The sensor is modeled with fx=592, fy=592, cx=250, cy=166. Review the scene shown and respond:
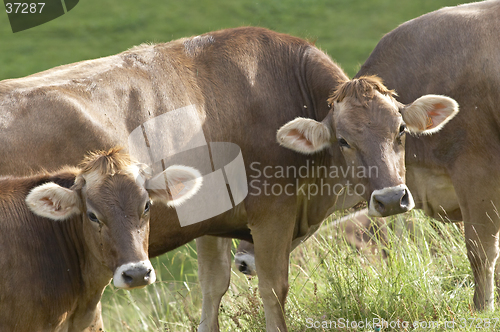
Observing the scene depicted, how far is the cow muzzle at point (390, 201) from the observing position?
459 cm

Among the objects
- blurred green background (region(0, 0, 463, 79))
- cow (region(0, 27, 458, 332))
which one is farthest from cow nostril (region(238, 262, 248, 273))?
blurred green background (region(0, 0, 463, 79))

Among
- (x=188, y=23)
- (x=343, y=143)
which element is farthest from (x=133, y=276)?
(x=188, y=23)

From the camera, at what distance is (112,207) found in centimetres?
409

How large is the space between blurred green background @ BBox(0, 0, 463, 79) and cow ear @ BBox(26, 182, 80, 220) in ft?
38.5

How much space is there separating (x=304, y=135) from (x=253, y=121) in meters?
0.52

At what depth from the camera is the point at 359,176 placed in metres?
4.93

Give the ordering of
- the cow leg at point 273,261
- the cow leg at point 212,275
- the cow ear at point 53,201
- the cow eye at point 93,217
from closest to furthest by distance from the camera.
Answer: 1. the cow ear at point 53,201
2. the cow eye at point 93,217
3. the cow leg at point 273,261
4. the cow leg at point 212,275

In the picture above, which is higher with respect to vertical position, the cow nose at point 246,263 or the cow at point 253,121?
the cow at point 253,121

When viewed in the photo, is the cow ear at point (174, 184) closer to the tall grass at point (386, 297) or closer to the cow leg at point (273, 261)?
the cow leg at point (273, 261)

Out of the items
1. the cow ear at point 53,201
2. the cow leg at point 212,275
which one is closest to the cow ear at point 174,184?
the cow ear at point 53,201

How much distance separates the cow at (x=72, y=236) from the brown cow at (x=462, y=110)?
101 inches

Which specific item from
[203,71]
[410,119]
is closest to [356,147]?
[410,119]

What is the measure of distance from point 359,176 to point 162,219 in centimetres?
168

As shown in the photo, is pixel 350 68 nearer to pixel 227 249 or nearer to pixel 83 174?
pixel 227 249
